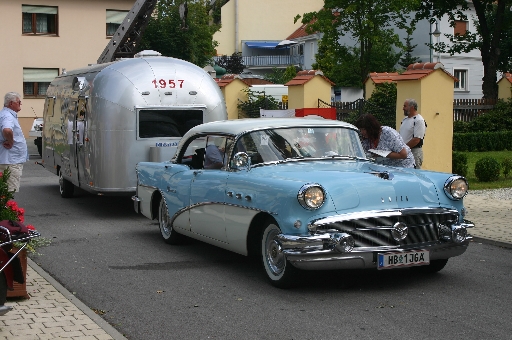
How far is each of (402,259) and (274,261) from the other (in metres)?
1.26

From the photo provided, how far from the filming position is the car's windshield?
9141 mm

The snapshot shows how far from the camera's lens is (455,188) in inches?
332

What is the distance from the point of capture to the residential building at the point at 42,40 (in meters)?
40.9

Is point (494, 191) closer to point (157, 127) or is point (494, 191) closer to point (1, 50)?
point (157, 127)

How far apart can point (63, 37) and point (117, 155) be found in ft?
98.4

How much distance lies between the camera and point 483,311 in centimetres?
723

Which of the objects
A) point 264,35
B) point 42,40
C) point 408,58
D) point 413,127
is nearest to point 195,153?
point 413,127

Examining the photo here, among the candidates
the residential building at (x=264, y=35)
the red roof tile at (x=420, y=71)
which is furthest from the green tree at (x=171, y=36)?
the residential building at (x=264, y=35)

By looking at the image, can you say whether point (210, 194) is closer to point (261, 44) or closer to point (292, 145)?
point (292, 145)

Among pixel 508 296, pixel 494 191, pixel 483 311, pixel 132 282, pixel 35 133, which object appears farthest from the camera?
pixel 35 133

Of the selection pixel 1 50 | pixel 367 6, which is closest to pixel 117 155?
pixel 367 6

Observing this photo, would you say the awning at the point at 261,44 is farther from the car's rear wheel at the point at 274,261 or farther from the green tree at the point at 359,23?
the car's rear wheel at the point at 274,261

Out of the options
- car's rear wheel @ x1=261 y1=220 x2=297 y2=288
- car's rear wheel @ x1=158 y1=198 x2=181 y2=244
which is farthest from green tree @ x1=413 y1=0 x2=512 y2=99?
car's rear wheel @ x1=261 y1=220 x2=297 y2=288

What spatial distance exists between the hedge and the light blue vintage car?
19.5m
